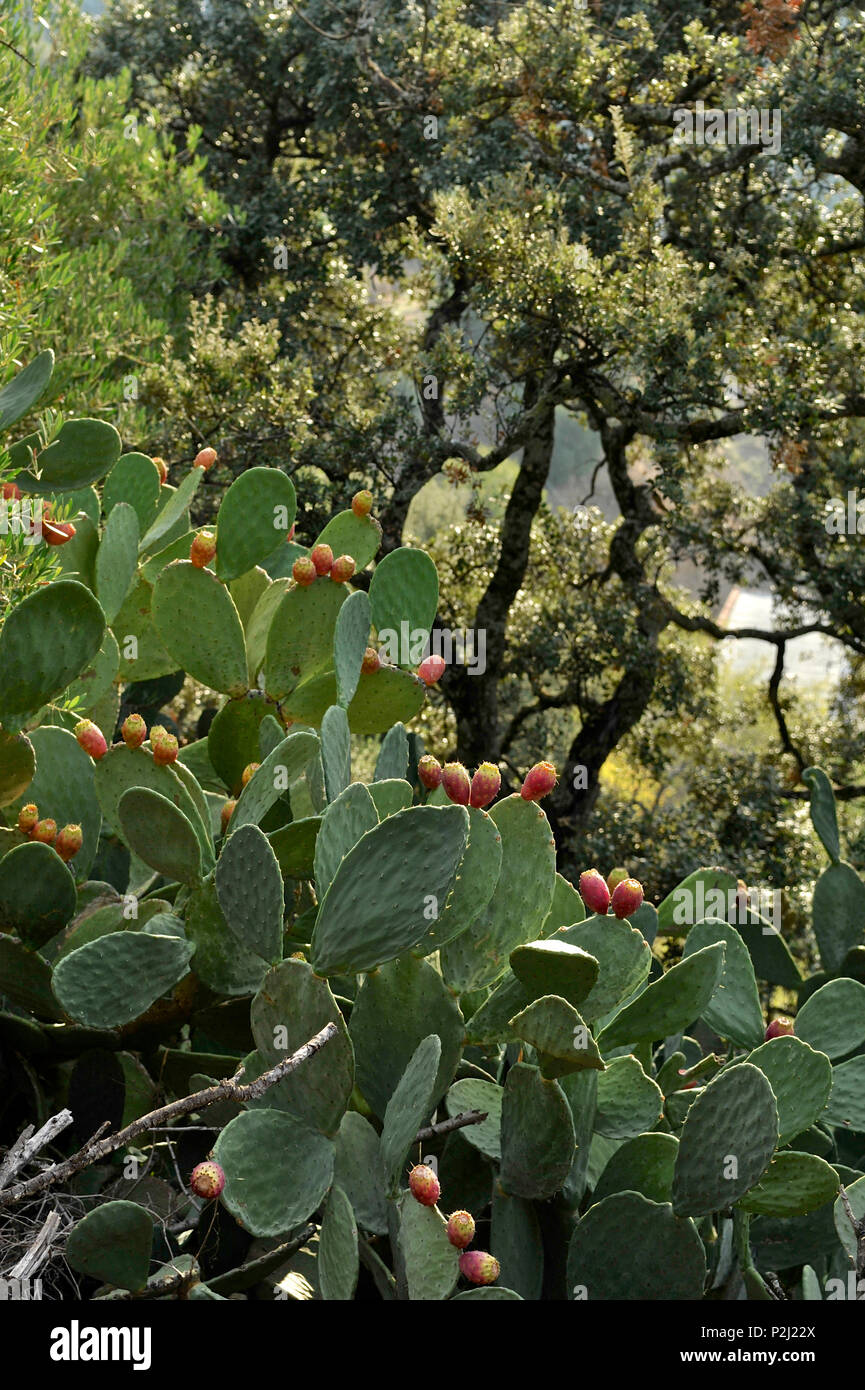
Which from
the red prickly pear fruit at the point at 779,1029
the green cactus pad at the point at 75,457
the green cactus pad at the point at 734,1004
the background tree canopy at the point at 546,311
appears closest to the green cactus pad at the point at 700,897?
→ the green cactus pad at the point at 734,1004

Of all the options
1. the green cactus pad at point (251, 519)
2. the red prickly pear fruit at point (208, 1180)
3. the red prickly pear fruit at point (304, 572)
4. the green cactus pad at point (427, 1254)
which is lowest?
the green cactus pad at point (427, 1254)

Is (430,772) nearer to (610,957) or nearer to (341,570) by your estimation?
(610,957)

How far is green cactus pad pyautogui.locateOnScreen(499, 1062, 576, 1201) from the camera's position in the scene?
105cm

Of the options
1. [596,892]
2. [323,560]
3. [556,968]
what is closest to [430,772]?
[596,892]

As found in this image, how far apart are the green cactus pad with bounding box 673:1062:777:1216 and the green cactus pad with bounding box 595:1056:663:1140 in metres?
0.12

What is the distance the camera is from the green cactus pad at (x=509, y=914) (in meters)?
1.24

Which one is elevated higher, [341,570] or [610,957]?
[341,570]

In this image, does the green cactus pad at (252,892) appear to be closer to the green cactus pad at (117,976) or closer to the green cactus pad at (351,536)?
the green cactus pad at (117,976)

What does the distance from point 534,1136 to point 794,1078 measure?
326 millimetres

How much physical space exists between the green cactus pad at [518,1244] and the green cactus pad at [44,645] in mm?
751

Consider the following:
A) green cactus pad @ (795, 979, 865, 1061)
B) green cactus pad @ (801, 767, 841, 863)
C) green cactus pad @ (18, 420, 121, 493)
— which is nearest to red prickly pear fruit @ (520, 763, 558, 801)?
green cactus pad @ (795, 979, 865, 1061)

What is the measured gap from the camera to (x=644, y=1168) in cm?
115

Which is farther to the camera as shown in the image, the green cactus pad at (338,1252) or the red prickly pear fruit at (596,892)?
the red prickly pear fruit at (596,892)
